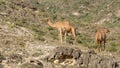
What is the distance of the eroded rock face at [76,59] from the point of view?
13.9 metres

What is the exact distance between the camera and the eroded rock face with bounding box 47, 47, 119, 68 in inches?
546

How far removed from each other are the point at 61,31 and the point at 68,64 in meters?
5.16

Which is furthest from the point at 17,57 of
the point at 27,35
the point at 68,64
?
the point at 27,35

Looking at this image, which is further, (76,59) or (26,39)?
(26,39)

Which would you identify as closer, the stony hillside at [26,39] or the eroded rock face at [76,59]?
the eroded rock face at [76,59]

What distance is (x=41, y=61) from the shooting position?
1405 cm

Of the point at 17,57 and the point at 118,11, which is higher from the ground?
the point at 17,57

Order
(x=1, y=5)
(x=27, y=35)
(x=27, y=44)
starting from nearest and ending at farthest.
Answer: (x=27, y=44) < (x=27, y=35) < (x=1, y=5)

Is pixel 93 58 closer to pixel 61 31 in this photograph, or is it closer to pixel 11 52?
pixel 11 52

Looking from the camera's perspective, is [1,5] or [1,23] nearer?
[1,23]

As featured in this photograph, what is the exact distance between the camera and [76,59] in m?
14.1

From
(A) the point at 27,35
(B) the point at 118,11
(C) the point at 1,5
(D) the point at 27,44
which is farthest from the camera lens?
(B) the point at 118,11

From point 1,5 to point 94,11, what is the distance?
158 ft

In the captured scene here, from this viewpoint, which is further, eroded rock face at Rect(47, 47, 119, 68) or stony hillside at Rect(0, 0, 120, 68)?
stony hillside at Rect(0, 0, 120, 68)
